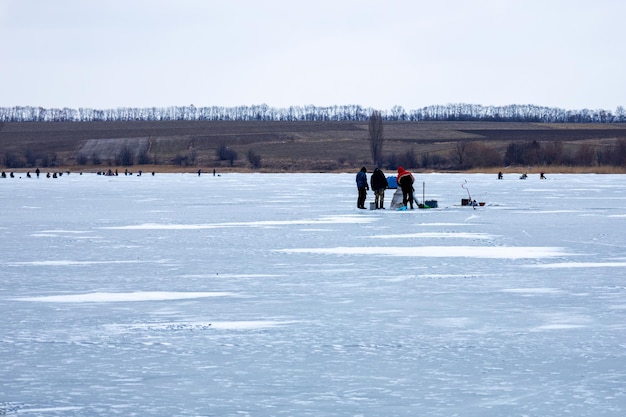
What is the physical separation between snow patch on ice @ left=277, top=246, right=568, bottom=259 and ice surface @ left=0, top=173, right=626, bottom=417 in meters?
0.07

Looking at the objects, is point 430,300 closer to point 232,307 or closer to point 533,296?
point 533,296

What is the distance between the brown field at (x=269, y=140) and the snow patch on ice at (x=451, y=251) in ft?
379

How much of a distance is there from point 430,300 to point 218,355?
4.13 metres

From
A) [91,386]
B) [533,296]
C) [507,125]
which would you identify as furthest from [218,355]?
[507,125]

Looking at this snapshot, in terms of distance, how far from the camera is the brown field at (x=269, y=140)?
14819cm

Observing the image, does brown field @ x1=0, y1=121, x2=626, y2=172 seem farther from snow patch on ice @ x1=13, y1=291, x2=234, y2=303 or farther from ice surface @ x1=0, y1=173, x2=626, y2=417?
snow patch on ice @ x1=13, y1=291, x2=234, y2=303

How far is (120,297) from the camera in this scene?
13242mm

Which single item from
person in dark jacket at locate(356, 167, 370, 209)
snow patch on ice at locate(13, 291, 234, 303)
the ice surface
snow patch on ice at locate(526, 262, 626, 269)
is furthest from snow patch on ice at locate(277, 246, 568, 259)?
person in dark jacket at locate(356, 167, 370, 209)

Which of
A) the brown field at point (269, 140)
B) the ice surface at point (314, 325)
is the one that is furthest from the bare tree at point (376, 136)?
the ice surface at point (314, 325)

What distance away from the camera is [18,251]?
19.9 metres

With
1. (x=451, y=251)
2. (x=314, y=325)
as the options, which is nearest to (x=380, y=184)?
(x=451, y=251)

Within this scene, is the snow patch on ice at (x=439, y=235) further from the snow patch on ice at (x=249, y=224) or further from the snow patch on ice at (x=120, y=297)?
the snow patch on ice at (x=120, y=297)

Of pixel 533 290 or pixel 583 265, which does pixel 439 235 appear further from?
pixel 533 290

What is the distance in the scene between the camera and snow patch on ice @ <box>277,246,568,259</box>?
1894 centimetres
